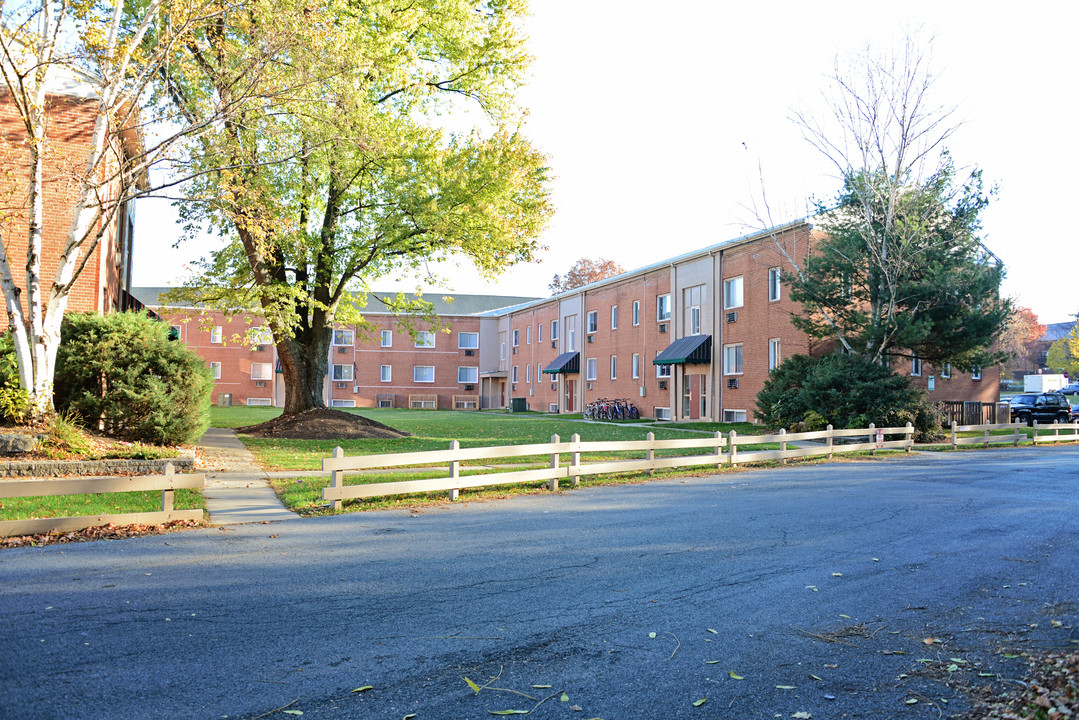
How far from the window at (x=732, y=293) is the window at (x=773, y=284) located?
195cm

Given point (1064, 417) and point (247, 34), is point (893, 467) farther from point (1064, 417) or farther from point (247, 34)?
point (1064, 417)

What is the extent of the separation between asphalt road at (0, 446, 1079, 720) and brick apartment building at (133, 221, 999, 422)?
42.0ft

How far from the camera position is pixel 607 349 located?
43656 millimetres

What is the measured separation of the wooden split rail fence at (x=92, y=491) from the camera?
862 cm

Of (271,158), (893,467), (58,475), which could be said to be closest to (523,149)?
(271,158)

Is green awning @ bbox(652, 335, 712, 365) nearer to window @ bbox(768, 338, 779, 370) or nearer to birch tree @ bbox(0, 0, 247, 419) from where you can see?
window @ bbox(768, 338, 779, 370)

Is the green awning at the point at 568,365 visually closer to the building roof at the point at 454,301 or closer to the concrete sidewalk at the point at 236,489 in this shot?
the building roof at the point at 454,301

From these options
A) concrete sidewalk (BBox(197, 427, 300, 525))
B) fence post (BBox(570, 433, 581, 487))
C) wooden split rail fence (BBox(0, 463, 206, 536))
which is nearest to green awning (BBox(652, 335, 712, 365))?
fence post (BBox(570, 433, 581, 487))

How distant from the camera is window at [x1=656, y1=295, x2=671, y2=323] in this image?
3772 cm

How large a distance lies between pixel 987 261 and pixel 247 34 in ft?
78.3

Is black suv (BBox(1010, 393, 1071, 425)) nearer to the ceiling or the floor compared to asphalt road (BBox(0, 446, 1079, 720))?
nearer to the ceiling

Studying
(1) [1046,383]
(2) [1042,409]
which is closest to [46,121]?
(2) [1042,409]

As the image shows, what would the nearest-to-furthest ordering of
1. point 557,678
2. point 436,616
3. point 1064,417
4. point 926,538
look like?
point 557,678
point 436,616
point 926,538
point 1064,417

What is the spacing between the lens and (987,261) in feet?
86.2
